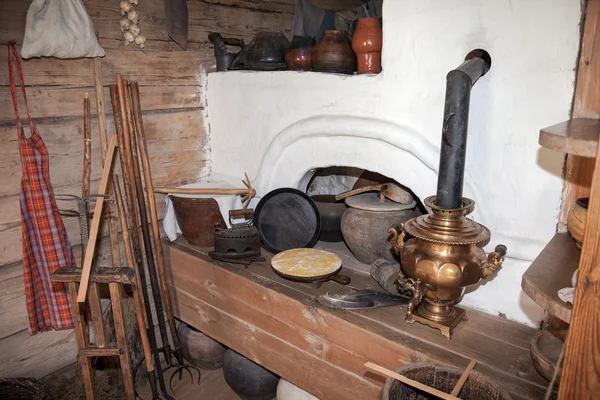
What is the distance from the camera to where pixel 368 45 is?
2.45 meters

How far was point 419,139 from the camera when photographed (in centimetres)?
225

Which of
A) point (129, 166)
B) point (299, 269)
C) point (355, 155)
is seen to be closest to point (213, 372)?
point (299, 269)

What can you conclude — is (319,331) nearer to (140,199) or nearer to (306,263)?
(306,263)

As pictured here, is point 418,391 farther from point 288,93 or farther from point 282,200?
point 288,93

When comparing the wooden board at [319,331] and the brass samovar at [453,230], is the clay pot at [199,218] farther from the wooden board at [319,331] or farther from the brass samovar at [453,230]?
the brass samovar at [453,230]

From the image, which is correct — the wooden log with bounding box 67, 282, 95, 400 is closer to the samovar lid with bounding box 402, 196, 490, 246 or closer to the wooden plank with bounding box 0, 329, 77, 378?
the wooden plank with bounding box 0, 329, 77, 378

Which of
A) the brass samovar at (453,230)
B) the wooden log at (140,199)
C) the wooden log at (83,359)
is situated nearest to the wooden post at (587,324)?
the brass samovar at (453,230)

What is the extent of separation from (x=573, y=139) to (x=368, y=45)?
5.08ft

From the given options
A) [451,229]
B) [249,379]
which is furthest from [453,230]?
[249,379]

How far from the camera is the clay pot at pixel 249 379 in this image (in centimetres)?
295

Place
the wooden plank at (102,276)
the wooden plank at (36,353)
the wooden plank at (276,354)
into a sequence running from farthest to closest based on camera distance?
the wooden plank at (36,353) < the wooden plank at (276,354) < the wooden plank at (102,276)

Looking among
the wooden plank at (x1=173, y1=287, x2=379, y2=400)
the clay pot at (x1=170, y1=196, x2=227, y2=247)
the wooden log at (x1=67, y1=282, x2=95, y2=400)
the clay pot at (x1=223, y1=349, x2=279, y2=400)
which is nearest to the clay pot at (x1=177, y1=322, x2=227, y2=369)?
the wooden plank at (x1=173, y1=287, x2=379, y2=400)

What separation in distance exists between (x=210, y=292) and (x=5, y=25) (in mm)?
1832

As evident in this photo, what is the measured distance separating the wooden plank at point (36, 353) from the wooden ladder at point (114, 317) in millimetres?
697
